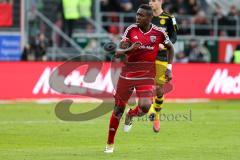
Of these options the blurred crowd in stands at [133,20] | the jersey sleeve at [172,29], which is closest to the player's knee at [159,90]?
the jersey sleeve at [172,29]

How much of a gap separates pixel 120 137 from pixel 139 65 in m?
2.86

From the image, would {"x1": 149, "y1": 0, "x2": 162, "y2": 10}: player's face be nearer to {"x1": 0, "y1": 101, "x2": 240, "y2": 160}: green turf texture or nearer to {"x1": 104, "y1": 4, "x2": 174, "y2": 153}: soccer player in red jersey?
{"x1": 0, "y1": 101, "x2": 240, "y2": 160}: green turf texture

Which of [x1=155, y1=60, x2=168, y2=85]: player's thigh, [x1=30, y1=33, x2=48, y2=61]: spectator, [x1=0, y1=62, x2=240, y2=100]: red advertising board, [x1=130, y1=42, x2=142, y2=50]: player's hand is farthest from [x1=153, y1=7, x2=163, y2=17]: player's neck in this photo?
[x1=30, y1=33, x2=48, y2=61]: spectator

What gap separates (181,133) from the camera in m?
17.6

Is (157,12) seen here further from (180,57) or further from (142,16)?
(180,57)

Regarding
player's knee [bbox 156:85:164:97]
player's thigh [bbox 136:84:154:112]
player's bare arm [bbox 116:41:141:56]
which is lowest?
player's knee [bbox 156:85:164:97]

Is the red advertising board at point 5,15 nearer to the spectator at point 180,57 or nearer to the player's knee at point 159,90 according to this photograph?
the spectator at point 180,57

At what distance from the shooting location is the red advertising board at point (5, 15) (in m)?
31.0

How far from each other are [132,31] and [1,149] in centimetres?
326

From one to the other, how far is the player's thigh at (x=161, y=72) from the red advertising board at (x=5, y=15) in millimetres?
14216

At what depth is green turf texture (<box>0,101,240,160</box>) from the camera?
1365 centimetres

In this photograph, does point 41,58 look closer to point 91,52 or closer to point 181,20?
point 91,52

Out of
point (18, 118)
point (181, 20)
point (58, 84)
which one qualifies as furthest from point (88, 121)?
point (181, 20)

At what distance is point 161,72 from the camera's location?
1792 centimetres
